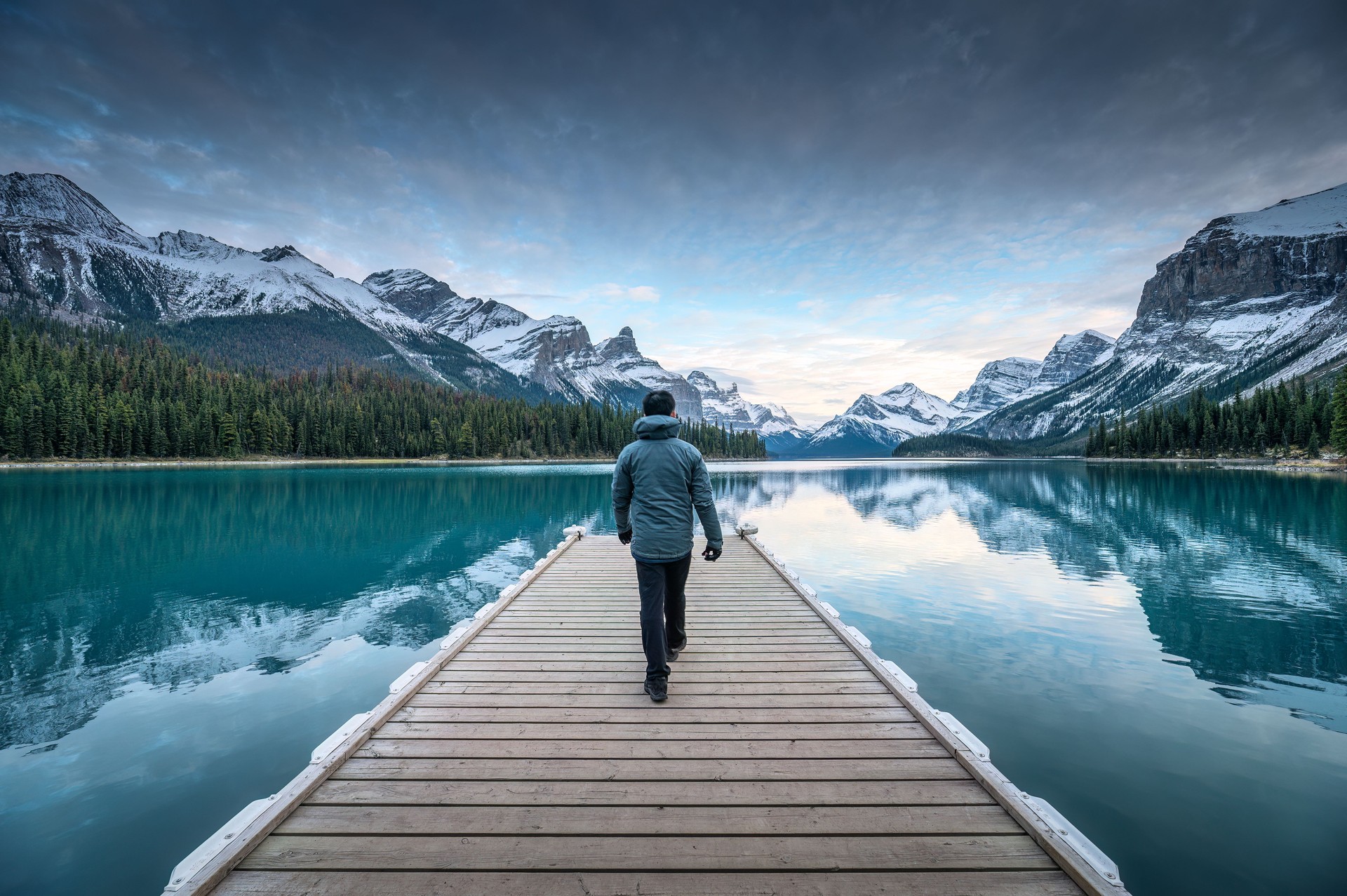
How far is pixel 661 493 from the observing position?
6.37 metres

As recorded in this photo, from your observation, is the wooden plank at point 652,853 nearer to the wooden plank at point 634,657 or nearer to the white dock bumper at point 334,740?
the white dock bumper at point 334,740

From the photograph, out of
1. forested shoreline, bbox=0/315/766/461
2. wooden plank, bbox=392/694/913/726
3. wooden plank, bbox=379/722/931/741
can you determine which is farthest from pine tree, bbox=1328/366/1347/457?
forested shoreline, bbox=0/315/766/461

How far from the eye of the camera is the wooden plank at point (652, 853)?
3.64 meters

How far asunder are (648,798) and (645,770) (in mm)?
408

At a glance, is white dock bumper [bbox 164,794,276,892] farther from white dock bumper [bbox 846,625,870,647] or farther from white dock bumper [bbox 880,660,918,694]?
white dock bumper [bbox 846,625,870,647]

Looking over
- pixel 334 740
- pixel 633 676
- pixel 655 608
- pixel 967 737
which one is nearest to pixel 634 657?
pixel 633 676

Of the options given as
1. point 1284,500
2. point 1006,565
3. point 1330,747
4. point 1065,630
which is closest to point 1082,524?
point 1006,565

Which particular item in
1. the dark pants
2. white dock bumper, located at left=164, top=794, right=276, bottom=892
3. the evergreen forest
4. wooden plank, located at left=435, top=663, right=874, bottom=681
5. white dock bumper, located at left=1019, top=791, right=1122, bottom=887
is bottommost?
wooden plank, located at left=435, top=663, right=874, bottom=681

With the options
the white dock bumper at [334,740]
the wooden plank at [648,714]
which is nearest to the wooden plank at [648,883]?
the white dock bumper at [334,740]

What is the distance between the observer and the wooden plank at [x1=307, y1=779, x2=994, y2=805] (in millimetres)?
4332

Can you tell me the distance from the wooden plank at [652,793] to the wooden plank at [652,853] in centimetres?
42

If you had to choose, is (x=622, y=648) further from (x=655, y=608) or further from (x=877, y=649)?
(x=877, y=649)

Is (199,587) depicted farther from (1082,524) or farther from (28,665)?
(1082,524)

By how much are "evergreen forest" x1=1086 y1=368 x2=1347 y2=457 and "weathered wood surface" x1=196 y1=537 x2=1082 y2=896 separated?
95.6m
